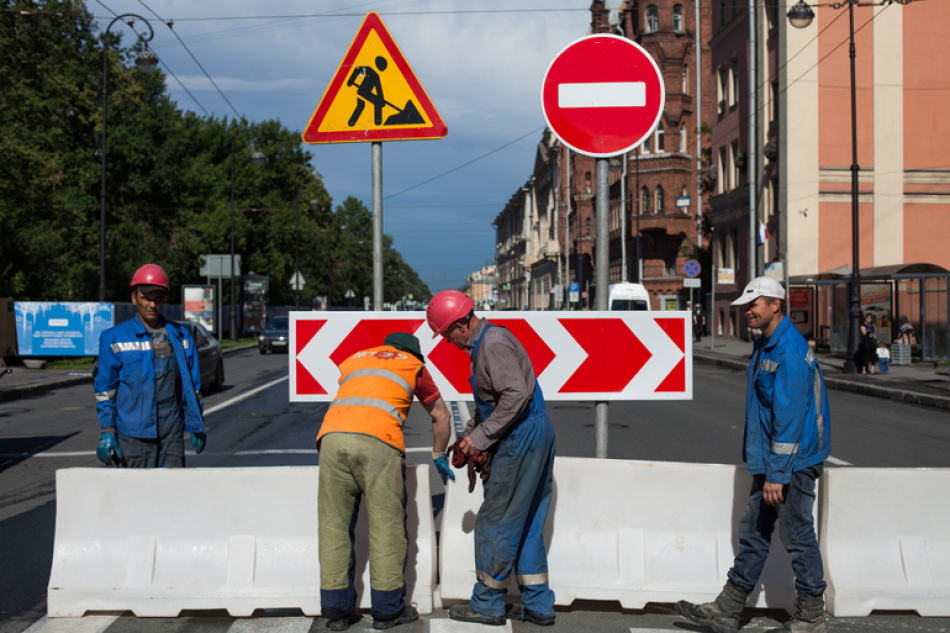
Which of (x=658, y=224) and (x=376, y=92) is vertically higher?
(x=658, y=224)

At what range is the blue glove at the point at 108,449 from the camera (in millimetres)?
5148

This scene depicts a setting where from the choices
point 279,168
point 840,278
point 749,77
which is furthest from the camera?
point 279,168

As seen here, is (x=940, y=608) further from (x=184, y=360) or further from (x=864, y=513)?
(x=184, y=360)

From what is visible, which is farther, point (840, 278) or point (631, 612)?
point (840, 278)

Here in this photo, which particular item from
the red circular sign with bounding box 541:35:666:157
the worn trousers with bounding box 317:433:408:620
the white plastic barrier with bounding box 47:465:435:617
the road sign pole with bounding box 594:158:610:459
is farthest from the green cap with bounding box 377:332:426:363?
the red circular sign with bounding box 541:35:666:157

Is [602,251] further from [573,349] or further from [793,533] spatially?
[793,533]

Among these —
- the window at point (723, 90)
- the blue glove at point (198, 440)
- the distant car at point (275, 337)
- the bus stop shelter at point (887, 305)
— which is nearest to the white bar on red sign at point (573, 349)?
the blue glove at point (198, 440)

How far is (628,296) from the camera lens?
1517 inches

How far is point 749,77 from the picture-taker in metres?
39.2

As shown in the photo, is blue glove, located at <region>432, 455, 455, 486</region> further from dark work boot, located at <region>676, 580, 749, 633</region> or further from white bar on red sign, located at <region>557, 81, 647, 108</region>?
white bar on red sign, located at <region>557, 81, 647, 108</region>

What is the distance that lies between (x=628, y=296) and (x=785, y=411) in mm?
34611

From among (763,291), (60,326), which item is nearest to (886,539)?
(763,291)

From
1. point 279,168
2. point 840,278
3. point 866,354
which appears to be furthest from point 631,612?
point 279,168

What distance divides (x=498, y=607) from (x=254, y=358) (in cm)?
2976
